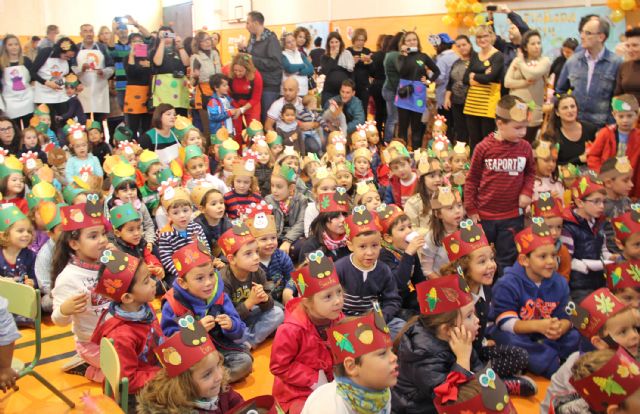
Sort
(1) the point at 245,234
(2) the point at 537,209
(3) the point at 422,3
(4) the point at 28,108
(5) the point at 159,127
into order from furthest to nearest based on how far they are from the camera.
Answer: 1. (3) the point at 422,3
2. (4) the point at 28,108
3. (5) the point at 159,127
4. (2) the point at 537,209
5. (1) the point at 245,234

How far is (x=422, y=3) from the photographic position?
11.6 meters

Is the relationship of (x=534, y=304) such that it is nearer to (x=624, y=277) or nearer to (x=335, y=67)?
(x=624, y=277)

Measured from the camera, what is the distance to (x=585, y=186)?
436cm

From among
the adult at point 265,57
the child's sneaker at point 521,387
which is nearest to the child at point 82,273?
the child's sneaker at point 521,387

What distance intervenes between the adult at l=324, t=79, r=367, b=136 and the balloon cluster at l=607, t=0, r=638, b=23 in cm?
389

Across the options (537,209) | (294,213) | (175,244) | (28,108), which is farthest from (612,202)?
(28,108)

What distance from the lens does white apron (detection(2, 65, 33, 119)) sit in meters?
7.78

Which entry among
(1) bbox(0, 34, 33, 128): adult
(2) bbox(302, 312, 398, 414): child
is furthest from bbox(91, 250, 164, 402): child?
(1) bbox(0, 34, 33, 128): adult

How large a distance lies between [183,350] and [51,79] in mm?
6996

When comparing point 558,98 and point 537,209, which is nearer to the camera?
point 537,209

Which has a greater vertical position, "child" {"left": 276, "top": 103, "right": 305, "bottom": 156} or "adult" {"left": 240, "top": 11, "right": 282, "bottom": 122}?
"adult" {"left": 240, "top": 11, "right": 282, "bottom": 122}

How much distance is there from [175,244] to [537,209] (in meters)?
2.60

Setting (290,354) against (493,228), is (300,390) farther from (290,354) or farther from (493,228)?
(493,228)

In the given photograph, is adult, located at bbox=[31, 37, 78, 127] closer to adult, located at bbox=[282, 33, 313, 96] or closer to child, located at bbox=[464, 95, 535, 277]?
adult, located at bbox=[282, 33, 313, 96]
